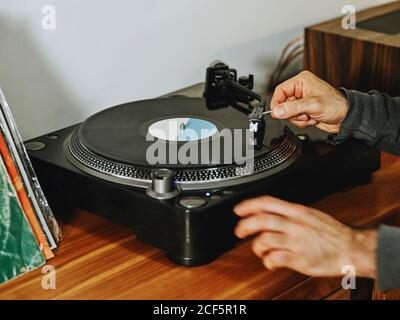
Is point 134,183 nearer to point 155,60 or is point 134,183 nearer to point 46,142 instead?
point 46,142

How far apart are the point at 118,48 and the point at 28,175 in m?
0.47

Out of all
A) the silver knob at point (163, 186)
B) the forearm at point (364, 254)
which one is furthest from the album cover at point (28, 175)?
the forearm at point (364, 254)

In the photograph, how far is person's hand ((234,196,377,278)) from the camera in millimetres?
1023

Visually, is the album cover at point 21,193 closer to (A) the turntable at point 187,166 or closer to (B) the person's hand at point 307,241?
(A) the turntable at point 187,166

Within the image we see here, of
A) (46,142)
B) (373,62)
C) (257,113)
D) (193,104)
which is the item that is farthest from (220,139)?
(373,62)

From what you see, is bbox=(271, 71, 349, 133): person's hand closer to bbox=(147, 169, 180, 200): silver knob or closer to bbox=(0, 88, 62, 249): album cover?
bbox=(147, 169, 180, 200): silver knob

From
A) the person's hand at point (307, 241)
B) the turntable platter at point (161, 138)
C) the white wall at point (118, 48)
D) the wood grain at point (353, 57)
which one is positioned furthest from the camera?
the wood grain at point (353, 57)

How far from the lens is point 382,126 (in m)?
1.33

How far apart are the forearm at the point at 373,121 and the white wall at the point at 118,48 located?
0.44 metres

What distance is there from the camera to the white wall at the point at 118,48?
1.39 m

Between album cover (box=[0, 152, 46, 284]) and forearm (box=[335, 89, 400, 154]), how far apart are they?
Answer: 1.82ft

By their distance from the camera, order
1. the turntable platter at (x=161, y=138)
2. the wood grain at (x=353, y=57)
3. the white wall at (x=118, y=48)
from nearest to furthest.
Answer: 1. the turntable platter at (x=161, y=138)
2. the white wall at (x=118, y=48)
3. the wood grain at (x=353, y=57)

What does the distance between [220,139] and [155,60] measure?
0.45m

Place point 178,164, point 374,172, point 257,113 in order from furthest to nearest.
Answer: point 374,172
point 257,113
point 178,164
